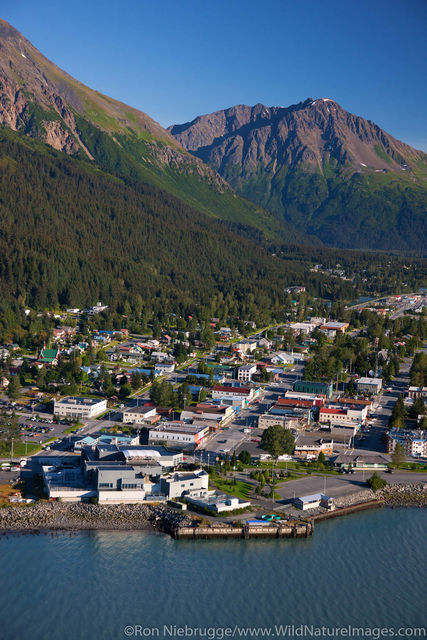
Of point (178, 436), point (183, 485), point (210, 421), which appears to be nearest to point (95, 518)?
point (183, 485)

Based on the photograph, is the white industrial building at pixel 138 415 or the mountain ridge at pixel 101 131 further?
the mountain ridge at pixel 101 131

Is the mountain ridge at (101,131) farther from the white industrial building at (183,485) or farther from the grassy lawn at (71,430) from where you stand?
the white industrial building at (183,485)

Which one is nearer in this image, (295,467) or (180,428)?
(295,467)

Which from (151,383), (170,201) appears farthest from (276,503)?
(170,201)

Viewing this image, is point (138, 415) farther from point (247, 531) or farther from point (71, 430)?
point (247, 531)

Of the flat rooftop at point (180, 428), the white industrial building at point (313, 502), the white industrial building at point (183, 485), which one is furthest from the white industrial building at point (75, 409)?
the white industrial building at point (313, 502)

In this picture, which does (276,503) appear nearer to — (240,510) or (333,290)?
(240,510)

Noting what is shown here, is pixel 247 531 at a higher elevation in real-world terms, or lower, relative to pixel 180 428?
lower
